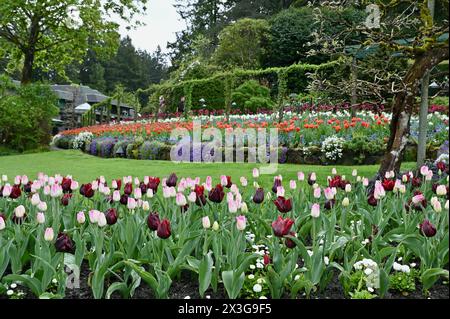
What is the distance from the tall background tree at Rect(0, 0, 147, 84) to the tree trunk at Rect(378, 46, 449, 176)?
13803 millimetres

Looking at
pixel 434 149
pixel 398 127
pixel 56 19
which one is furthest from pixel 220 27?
pixel 398 127

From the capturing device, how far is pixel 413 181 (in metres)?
3.31

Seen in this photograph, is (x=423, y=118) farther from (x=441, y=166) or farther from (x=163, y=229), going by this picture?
(x=163, y=229)

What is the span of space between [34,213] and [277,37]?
19.0 m

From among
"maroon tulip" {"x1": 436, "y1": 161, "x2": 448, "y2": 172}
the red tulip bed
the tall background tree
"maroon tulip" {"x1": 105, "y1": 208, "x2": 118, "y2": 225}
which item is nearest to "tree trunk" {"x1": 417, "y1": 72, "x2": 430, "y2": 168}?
"maroon tulip" {"x1": 436, "y1": 161, "x2": 448, "y2": 172}

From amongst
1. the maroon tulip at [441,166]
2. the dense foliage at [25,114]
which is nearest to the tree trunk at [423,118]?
the maroon tulip at [441,166]

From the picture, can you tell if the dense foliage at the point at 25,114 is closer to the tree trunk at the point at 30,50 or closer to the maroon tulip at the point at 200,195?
the tree trunk at the point at 30,50

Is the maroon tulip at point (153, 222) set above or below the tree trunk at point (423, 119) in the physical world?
below

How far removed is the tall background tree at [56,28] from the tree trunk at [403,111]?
45.3 feet

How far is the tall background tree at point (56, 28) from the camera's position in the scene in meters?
15.7

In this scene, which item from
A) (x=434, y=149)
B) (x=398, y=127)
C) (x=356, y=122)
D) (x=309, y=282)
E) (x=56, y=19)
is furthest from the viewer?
(x=56, y=19)

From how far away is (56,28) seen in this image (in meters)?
16.3

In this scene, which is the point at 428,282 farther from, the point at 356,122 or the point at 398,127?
the point at 356,122

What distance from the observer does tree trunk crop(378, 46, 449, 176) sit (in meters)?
3.82
